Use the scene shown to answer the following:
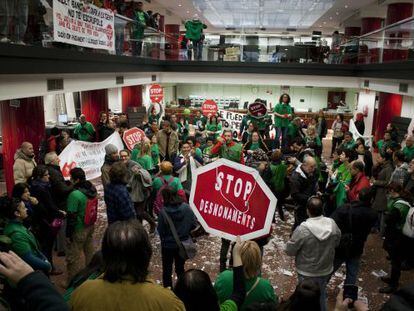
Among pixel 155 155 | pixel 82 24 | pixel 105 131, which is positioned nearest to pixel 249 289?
pixel 155 155

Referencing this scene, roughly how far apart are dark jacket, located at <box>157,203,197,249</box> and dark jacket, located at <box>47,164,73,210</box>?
197 centimetres

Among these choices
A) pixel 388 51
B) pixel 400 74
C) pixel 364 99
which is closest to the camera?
pixel 400 74

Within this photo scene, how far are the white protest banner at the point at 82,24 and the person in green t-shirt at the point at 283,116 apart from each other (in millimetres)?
5935

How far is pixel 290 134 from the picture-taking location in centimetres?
1334

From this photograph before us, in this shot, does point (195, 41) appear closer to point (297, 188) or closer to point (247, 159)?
point (247, 159)

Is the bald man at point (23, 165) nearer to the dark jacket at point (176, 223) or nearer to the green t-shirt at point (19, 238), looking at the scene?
the green t-shirt at point (19, 238)

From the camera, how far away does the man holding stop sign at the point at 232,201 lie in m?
3.59

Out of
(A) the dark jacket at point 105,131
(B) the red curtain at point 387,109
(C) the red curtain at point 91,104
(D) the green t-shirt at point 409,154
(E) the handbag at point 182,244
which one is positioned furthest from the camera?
(B) the red curtain at point 387,109

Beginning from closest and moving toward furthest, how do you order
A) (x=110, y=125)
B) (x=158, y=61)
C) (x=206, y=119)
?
(x=110, y=125) < (x=206, y=119) < (x=158, y=61)

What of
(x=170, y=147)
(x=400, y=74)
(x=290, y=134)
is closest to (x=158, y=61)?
(x=290, y=134)

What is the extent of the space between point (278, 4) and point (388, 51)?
39.6 ft

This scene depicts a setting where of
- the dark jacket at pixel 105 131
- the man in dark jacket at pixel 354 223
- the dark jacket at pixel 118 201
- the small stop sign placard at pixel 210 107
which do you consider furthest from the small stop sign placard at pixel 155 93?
the man in dark jacket at pixel 354 223

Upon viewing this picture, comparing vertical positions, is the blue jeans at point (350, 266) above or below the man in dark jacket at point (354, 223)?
below

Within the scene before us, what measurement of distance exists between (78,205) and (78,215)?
15cm
